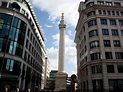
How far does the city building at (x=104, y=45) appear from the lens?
3020cm

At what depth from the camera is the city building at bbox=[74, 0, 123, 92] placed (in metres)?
30.2

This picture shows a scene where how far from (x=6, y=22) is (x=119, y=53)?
31.2m

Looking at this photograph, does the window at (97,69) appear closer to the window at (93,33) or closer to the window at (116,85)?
the window at (116,85)

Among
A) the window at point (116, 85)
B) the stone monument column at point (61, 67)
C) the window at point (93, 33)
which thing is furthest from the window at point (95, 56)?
the stone monument column at point (61, 67)

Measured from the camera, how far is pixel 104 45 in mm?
33438

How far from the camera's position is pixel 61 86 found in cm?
3900

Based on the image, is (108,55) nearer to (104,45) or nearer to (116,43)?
(104,45)

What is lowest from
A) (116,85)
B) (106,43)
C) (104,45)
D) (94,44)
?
(116,85)

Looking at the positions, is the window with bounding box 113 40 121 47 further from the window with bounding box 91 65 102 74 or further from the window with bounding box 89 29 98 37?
the window with bounding box 91 65 102 74

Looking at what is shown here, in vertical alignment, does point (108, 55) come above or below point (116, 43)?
below

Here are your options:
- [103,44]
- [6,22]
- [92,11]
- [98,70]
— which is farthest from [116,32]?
[6,22]

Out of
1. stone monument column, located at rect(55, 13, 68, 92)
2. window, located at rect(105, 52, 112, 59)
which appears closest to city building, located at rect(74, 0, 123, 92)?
window, located at rect(105, 52, 112, 59)

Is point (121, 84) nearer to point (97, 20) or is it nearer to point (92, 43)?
point (92, 43)

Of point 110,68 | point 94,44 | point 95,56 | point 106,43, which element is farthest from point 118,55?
point 94,44
